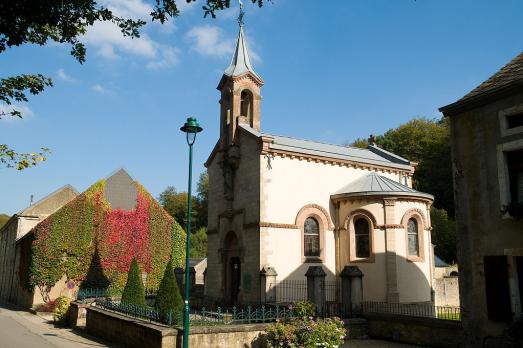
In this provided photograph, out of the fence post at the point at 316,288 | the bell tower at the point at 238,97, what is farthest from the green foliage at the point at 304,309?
the bell tower at the point at 238,97

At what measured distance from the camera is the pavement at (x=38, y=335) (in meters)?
16.0

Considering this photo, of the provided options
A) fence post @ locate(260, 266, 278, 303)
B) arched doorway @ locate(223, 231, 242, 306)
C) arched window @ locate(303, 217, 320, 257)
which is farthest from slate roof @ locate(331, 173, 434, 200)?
arched doorway @ locate(223, 231, 242, 306)

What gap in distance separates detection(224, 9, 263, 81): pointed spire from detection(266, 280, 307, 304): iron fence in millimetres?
11264

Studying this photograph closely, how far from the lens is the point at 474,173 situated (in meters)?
13.7

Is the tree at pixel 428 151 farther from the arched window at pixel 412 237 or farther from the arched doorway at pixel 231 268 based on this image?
the arched doorway at pixel 231 268

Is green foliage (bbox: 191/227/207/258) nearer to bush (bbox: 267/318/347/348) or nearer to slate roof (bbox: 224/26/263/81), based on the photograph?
slate roof (bbox: 224/26/263/81)

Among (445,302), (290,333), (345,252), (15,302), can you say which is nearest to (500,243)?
(290,333)

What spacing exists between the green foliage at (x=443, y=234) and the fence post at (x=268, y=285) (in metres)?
25.6

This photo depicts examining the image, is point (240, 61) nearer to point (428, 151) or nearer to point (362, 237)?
point (362, 237)

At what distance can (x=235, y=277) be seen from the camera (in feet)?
77.0

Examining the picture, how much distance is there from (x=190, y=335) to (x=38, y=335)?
31.1ft

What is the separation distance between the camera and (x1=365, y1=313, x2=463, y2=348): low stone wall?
547 inches

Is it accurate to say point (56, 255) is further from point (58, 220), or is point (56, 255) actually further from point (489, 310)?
point (489, 310)

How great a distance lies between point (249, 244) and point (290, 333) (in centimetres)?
881
